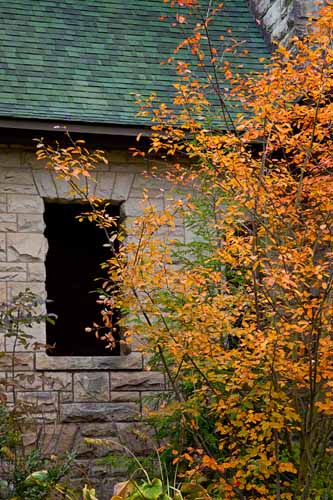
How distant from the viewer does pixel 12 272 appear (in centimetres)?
893

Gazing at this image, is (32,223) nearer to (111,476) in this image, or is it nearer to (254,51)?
(111,476)

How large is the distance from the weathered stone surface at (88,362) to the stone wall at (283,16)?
3.56 m

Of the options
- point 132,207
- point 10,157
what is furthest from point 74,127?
point 132,207

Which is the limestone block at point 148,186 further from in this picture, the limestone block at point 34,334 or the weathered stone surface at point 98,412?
the weathered stone surface at point 98,412

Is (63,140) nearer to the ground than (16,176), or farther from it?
farther from it

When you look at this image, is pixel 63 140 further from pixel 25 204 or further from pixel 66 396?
pixel 66 396

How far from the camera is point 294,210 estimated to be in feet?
23.2

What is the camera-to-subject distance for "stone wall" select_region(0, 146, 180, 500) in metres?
8.70

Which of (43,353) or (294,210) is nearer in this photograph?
(294,210)

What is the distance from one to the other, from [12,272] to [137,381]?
1374mm

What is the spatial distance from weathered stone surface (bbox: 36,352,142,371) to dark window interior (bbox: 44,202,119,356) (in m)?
3.06

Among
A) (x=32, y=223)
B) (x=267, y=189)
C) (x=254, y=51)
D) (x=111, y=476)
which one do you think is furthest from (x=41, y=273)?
(x=254, y=51)

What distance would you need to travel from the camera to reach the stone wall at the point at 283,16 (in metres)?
10.4

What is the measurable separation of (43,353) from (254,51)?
13.2ft
